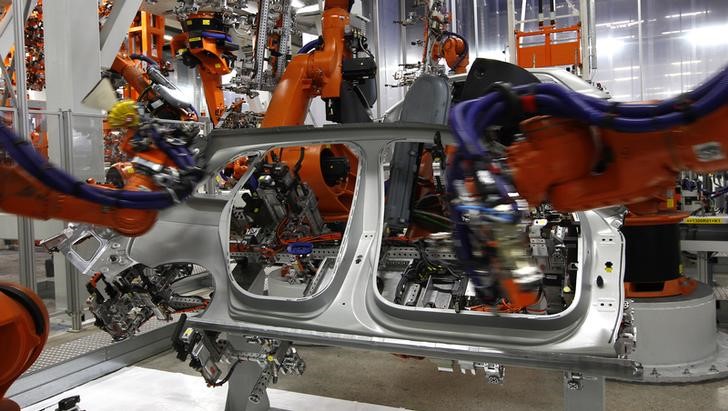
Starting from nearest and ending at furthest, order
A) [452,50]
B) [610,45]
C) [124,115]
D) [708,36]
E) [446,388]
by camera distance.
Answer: [124,115]
[446,388]
[452,50]
[708,36]
[610,45]

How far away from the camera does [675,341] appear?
3711 mm

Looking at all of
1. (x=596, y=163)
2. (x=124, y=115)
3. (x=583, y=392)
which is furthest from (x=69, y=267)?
(x=596, y=163)

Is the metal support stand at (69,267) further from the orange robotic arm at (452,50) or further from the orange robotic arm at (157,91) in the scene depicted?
the orange robotic arm at (452,50)

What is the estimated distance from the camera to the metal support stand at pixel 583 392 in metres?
2.08

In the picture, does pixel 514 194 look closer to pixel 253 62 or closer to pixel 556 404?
pixel 556 404

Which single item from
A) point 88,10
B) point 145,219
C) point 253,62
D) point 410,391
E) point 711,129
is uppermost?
point 88,10

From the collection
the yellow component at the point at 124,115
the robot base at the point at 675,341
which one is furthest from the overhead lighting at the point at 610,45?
the yellow component at the point at 124,115

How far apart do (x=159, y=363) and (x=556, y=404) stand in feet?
10.1

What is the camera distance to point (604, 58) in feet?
31.4

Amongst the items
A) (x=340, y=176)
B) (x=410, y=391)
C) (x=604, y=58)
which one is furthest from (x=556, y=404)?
(x=604, y=58)

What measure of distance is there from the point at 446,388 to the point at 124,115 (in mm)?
2808

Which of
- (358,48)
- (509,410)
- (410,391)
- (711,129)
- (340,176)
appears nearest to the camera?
(711,129)

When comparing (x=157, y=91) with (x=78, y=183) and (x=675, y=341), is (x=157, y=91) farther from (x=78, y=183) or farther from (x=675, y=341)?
(x=675, y=341)

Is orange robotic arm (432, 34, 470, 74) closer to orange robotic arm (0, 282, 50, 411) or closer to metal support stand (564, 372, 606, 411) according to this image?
metal support stand (564, 372, 606, 411)
